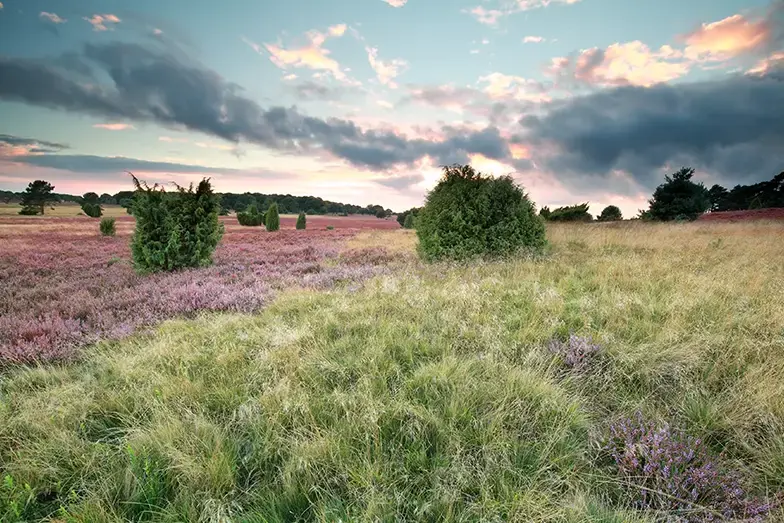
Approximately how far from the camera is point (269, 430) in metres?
2.59

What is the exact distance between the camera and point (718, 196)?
204ft

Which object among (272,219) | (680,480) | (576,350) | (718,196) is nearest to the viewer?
(680,480)

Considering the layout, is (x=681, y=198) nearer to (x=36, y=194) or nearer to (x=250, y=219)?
(x=250, y=219)

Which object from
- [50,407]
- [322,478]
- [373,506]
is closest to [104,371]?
[50,407]

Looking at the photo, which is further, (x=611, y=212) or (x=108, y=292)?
(x=611, y=212)

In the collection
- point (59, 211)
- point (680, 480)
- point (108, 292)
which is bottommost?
point (108, 292)

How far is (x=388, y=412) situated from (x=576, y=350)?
2360 millimetres

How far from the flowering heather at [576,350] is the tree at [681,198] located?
39.1 meters

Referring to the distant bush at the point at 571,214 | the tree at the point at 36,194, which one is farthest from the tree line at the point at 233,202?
the distant bush at the point at 571,214

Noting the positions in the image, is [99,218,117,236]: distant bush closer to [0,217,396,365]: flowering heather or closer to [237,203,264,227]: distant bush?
[0,217,396,365]: flowering heather

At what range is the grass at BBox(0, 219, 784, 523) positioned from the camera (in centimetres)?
206

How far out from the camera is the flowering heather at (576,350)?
3660mm

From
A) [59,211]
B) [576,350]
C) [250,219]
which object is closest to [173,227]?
[576,350]

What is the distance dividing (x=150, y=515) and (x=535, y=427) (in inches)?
101
